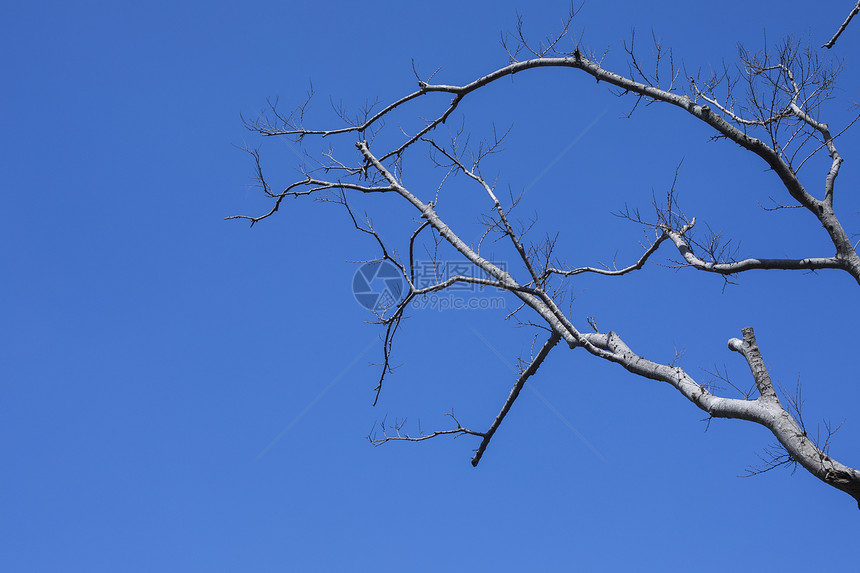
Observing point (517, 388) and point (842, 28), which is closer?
point (842, 28)

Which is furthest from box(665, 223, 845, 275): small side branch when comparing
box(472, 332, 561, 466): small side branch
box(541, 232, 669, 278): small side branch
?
box(472, 332, 561, 466): small side branch

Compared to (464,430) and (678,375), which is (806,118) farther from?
(464,430)

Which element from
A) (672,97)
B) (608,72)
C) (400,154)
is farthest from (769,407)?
(400,154)

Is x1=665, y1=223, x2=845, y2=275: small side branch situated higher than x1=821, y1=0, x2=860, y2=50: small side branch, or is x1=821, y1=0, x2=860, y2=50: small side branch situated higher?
x1=821, y1=0, x2=860, y2=50: small side branch

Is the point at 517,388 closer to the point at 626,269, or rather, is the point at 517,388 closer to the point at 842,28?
the point at 626,269

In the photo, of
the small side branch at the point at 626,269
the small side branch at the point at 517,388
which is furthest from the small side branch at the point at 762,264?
the small side branch at the point at 517,388

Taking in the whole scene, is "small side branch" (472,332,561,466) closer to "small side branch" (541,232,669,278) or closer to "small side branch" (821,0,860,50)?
"small side branch" (541,232,669,278)

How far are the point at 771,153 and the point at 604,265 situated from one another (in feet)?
6.99

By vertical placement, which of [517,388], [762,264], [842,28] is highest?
[842,28]

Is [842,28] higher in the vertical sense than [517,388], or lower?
higher

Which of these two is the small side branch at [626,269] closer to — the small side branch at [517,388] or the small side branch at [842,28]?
the small side branch at [517,388]

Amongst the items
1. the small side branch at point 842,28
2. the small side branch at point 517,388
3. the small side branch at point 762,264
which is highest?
the small side branch at point 842,28

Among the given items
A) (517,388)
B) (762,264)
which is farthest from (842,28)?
(517,388)

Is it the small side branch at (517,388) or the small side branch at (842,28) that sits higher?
the small side branch at (842,28)
